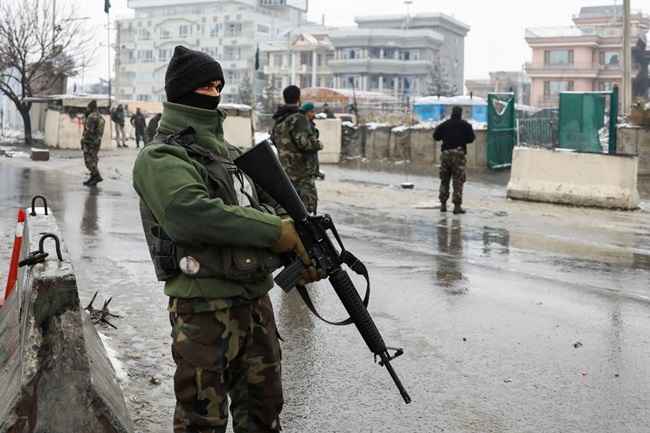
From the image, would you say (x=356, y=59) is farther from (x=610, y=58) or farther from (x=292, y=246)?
(x=292, y=246)

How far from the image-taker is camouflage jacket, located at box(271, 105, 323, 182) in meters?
9.18

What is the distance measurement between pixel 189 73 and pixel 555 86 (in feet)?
287

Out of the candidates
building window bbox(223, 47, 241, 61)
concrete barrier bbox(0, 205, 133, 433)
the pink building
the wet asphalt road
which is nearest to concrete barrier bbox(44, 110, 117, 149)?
the wet asphalt road

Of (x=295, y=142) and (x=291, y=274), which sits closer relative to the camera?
(x=291, y=274)

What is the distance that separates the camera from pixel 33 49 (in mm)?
33188

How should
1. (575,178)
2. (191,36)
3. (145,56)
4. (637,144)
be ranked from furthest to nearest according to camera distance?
(145,56) < (191,36) < (637,144) < (575,178)

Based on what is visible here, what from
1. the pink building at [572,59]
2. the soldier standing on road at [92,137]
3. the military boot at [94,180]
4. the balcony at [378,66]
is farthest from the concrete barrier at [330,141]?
the balcony at [378,66]

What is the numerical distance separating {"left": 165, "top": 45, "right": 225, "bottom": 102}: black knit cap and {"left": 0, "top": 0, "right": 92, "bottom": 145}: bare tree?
28.1m

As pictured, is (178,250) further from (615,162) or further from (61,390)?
(615,162)

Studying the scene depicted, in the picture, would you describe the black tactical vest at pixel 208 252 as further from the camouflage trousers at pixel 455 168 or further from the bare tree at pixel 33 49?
the bare tree at pixel 33 49

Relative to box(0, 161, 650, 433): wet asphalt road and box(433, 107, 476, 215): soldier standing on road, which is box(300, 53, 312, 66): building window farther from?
box(0, 161, 650, 433): wet asphalt road

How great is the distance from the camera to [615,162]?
13.9m

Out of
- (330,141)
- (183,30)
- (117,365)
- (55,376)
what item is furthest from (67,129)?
(183,30)

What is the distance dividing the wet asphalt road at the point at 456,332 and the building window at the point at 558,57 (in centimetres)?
7701
